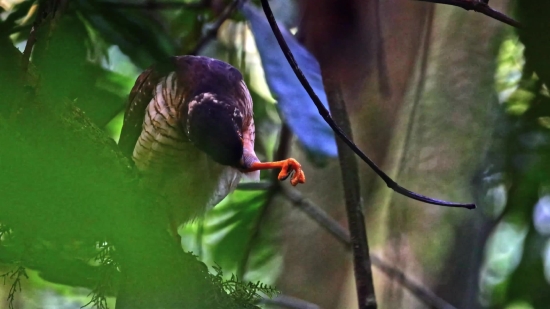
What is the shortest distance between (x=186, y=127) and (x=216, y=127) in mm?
149

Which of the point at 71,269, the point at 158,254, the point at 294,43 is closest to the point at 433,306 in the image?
the point at 294,43

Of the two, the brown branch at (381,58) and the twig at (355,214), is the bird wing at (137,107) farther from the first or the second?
the brown branch at (381,58)

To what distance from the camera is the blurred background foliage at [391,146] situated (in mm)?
1469

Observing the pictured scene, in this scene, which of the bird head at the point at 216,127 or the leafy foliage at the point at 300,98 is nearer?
the bird head at the point at 216,127

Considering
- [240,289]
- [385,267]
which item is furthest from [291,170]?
[385,267]

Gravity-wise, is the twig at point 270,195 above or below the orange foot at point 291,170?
above

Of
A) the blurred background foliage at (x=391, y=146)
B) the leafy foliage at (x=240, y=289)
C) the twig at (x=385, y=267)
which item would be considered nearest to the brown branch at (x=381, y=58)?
the blurred background foliage at (x=391, y=146)

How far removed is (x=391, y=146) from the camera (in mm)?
1944

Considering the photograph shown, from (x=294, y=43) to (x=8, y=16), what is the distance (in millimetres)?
703

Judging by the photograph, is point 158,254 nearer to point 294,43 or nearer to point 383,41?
point 294,43

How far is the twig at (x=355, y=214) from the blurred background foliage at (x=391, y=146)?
0.06m

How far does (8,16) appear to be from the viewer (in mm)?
1099

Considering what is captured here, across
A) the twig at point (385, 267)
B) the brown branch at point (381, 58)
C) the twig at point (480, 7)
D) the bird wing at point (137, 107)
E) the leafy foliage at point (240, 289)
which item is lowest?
the leafy foliage at point (240, 289)

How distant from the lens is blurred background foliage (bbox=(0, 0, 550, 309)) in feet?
4.82
